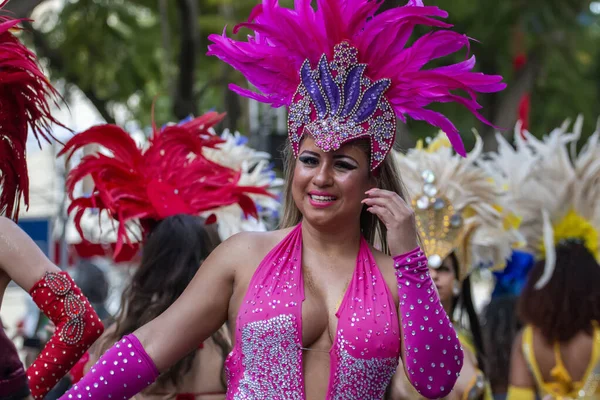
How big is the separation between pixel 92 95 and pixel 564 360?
23.4ft

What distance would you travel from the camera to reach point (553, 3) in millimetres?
11195

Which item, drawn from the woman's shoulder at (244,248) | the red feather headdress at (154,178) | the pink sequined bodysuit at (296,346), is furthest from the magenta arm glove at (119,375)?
the red feather headdress at (154,178)

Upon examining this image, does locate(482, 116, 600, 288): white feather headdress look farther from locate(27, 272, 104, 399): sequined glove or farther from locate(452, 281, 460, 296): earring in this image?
locate(27, 272, 104, 399): sequined glove

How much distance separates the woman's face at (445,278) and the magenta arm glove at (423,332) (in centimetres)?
223

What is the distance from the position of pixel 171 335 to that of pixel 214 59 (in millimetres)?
11103

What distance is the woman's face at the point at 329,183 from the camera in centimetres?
350

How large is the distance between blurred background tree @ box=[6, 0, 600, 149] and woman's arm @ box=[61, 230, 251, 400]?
5920 mm

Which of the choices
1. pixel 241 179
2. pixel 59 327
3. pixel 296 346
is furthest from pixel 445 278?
pixel 59 327

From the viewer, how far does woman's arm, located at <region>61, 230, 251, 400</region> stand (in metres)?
3.39

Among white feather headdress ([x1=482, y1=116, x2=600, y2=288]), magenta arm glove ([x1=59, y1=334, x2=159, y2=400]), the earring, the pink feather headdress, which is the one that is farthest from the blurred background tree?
magenta arm glove ([x1=59, y1=334, x2=159, y2=400])

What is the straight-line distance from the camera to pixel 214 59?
14320mm

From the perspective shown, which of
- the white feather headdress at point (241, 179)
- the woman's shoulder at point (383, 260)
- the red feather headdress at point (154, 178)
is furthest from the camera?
the white feather headdress at point (241, 179)

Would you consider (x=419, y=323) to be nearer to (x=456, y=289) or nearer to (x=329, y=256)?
(x=329, y=256)

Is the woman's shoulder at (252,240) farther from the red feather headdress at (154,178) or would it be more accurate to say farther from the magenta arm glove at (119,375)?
the red feather headdress at (154,178)
